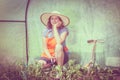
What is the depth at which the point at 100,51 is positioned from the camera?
10.5 feet

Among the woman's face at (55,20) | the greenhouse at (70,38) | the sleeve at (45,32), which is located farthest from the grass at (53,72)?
the woman's face at (55,20)

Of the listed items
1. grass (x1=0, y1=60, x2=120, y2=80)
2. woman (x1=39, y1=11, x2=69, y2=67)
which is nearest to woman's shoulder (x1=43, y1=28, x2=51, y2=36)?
woman (x1=39, y1=11, x2=69, y2=67)

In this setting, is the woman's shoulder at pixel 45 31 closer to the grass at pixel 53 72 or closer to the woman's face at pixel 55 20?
the woman's face at pixel 55 20

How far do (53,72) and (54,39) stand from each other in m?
0.34

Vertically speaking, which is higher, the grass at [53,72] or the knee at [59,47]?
the knee at [59,47]

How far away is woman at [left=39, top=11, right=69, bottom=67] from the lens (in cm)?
325

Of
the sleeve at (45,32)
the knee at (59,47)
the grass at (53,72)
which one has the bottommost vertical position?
the grass at (53,72)

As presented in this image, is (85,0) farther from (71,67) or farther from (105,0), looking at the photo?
(71,67)

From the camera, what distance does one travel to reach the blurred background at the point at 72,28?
3.21 m

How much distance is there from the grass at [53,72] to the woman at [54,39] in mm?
80

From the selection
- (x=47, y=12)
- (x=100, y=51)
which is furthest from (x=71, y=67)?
(x=47, y=12)

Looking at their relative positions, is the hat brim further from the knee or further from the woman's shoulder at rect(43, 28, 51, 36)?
the knee

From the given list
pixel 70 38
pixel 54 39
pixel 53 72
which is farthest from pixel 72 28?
pixel 53 72

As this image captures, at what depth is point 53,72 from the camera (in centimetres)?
325
